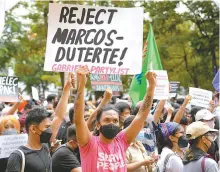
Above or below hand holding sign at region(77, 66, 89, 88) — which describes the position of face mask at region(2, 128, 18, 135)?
below

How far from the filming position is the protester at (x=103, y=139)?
4.48 meters

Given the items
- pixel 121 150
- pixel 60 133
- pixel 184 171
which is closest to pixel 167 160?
pixel 184 171

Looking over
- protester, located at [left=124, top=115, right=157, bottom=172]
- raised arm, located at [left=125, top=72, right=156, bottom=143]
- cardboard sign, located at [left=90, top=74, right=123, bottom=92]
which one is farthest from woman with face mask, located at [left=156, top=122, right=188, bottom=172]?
cardboard sign, located at [left=90, top=74, right=123, bottom=92]

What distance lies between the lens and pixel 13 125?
6289mm

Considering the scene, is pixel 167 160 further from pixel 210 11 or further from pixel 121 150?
pixel 210 11

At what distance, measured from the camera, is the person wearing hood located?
5066mm

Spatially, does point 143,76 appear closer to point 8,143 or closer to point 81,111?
point 8,143

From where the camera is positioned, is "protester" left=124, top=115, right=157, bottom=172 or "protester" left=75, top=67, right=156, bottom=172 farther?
"protester" left=124, top=115, right=157, bottom=172

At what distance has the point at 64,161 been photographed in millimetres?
5457

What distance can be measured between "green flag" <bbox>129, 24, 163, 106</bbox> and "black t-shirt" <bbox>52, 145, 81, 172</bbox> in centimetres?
350

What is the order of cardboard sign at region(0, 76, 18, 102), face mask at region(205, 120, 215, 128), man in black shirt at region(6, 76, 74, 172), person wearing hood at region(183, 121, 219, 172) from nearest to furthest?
man in black shirt at region(6, 76, 74, 172) → person wearing hood at region(183, 121, 219, 172) → face mask at region(205, 120, 215, 128) → cardboard sign at region(0, 76, 18, 102)

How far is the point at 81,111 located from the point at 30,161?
0.74 meters

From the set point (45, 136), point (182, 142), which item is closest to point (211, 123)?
point (182, 142)

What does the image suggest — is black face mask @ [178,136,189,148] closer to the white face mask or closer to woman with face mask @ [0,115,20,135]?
woman with face mask @ [0,115,20,135]
